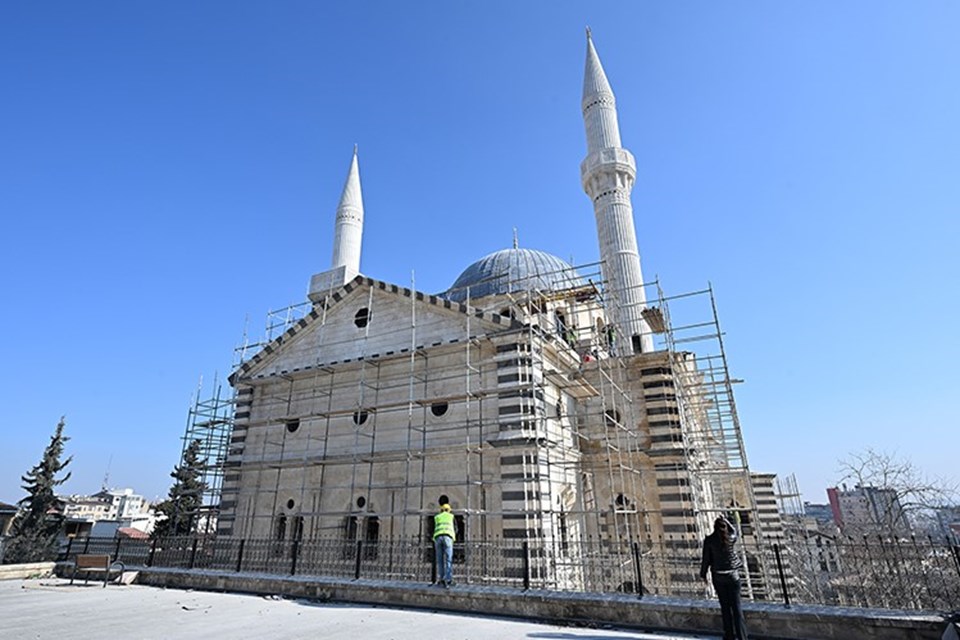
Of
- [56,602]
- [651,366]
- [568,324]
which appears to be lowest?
[56,602]

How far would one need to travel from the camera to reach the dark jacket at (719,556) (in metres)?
7.18

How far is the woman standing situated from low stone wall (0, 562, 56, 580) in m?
17.8

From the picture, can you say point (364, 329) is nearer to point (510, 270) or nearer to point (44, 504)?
point (510, 270)

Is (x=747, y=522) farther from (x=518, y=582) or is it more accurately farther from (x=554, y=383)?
(x=518, y=582)

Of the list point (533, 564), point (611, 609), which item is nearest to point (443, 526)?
point (611, 609)

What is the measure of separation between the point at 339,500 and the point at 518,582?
730 centimetres

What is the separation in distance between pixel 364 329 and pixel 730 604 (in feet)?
49.1

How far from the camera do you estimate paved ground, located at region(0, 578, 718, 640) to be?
7676 mm

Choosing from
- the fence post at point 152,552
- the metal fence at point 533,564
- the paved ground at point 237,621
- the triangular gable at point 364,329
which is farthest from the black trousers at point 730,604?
the fence post at point 152,552

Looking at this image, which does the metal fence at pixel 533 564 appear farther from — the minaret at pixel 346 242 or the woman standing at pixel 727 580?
the minaret at pixel 346 242

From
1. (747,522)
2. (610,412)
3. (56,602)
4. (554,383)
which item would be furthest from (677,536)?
(56,602)

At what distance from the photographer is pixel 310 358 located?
2042cm

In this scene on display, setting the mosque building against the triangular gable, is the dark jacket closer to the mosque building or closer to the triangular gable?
the mosque building

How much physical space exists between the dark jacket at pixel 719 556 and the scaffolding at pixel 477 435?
6795mm
